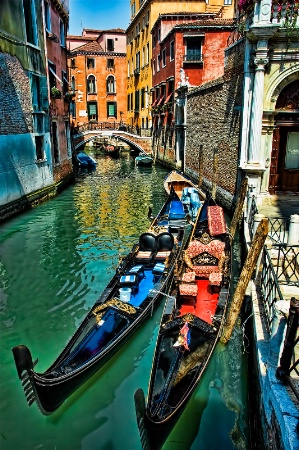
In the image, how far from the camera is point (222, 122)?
12.9m

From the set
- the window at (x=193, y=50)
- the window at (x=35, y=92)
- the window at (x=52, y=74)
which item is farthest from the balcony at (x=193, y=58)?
the window at (x=35, y=92)

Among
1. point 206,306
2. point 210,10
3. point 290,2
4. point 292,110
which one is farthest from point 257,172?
point 210,10

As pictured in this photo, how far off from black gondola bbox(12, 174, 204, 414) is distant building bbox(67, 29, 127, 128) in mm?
29048

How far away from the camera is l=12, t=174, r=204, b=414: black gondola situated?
395 cm

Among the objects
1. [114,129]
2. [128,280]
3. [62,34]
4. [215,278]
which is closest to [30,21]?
[62,34]

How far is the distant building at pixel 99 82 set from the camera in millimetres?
35031

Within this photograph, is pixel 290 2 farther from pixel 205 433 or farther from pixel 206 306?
pixel 205 433

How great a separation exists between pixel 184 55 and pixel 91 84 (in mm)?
17232

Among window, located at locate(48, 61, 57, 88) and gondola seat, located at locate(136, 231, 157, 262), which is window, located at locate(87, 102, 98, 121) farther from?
gondola seat, located at locate(136, 231, 157, 262)

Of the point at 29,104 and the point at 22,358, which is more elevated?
the point at 29,104

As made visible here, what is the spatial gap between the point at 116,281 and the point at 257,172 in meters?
5.78

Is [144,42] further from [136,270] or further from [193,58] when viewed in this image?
[136,270]

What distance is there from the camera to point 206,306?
19.4ft

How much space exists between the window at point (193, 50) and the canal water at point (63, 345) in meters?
13.4
